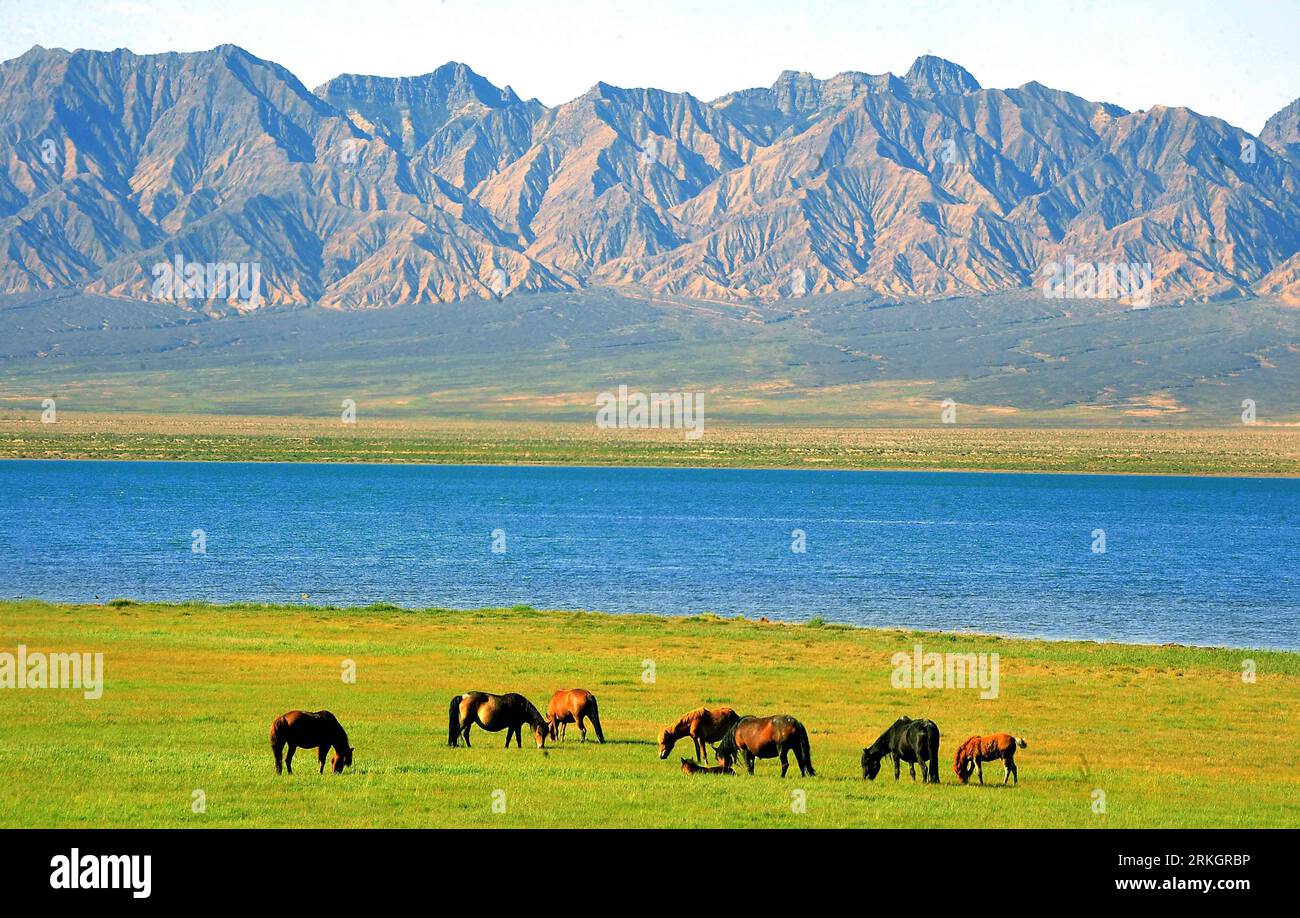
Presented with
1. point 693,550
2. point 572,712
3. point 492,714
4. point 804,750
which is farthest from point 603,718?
point 693,550

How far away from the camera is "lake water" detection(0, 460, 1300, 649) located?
53.6m

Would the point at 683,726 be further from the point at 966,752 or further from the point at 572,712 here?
the point at 966,752

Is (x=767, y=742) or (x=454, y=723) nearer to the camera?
(x=767, y=742)

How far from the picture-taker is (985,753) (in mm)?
19828

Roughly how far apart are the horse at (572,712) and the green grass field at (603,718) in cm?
38

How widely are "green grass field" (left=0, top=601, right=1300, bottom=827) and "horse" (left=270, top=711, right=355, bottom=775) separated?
0.31 meters

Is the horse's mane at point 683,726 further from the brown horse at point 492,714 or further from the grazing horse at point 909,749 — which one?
the grazing horse at point 909,749

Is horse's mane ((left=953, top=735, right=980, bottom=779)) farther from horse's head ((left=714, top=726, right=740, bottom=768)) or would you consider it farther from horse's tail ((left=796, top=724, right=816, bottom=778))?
horse's head ((left=714, top=726, right=740, bottom=768))

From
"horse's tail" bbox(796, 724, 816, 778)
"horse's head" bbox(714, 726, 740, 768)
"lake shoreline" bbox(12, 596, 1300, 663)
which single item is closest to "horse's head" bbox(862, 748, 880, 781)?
"horse's tail" bbox(796, 724, 816, 778)

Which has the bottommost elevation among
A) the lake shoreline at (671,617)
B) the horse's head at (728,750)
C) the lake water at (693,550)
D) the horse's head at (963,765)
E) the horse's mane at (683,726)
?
the horse's head at (963,765)

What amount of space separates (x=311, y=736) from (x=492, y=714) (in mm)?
3552

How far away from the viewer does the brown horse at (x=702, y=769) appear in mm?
19281

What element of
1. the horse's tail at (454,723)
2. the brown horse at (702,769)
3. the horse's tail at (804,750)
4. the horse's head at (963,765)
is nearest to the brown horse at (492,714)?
the horse's tail at (454,723)

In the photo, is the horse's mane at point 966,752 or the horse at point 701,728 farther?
the horse at point 701,728
